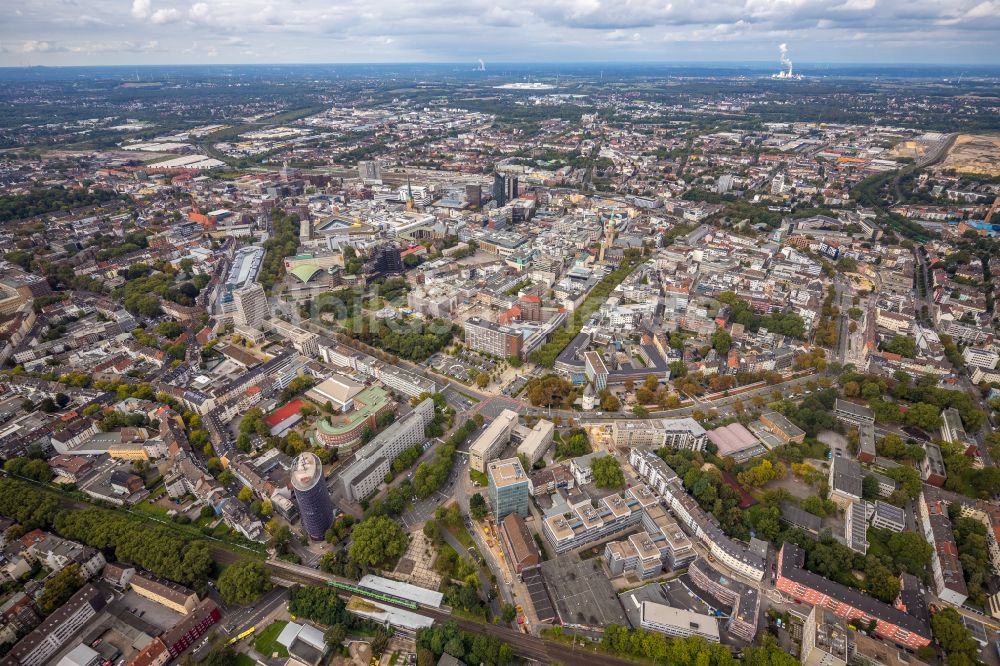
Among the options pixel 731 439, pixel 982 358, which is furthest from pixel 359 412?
pixel 982 358

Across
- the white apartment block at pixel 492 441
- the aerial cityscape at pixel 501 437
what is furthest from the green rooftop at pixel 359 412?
the white apartment block at pixel 492 441

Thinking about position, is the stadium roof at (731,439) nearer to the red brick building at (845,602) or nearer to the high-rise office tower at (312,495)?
the red brick building at (845,602)

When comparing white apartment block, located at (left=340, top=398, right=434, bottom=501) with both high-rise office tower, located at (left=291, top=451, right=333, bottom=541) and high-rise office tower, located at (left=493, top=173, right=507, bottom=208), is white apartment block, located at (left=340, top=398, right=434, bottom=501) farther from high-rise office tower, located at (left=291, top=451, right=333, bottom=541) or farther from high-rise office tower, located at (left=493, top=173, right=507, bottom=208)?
high-rise office tower, located at (left=493, top=173, right=507, bottom=208)

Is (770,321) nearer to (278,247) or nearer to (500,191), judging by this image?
(500,191)

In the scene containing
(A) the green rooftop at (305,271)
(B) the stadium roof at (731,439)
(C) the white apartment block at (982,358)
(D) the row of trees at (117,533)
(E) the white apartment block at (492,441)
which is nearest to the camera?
(D) the row of trees at (117,533)

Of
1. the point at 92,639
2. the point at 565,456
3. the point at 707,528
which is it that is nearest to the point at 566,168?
the point at 565,456

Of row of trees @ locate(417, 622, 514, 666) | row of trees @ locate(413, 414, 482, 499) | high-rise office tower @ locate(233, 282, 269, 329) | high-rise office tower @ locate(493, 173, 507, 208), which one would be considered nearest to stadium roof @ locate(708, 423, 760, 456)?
row of trees @ locate(413, 414, 482, 499)

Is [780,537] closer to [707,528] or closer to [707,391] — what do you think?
[707,528]

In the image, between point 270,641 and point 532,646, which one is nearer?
point 532,646
